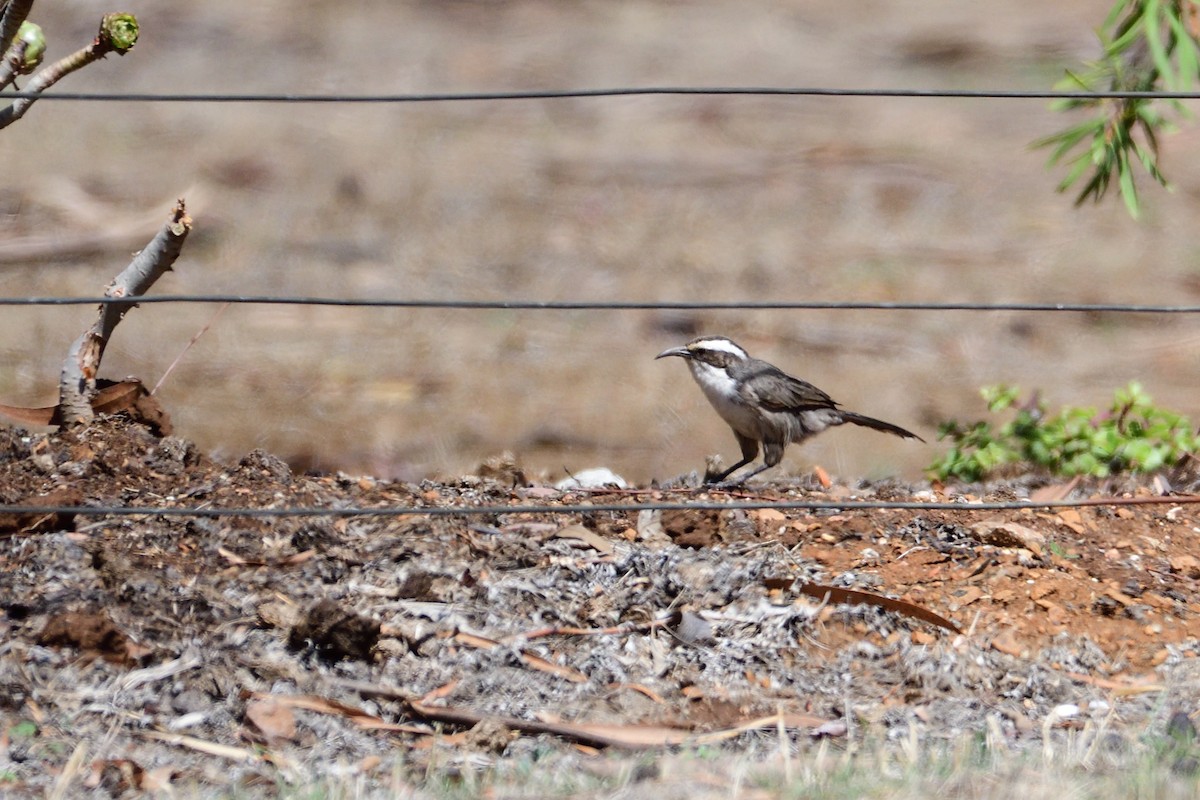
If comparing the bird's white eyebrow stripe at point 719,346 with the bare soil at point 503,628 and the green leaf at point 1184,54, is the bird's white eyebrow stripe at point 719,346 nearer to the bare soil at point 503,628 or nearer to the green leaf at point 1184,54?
the bare soil at point 503,628

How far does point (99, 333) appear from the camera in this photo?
17.2 ft

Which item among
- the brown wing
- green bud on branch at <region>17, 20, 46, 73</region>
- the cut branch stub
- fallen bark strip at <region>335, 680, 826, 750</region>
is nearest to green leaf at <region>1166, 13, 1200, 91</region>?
the brown wing

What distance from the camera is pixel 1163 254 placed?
8984 mm

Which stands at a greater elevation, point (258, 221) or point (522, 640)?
point (258, 221)

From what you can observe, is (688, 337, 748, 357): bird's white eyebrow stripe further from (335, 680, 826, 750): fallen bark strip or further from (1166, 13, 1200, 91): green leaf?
(335, 680, 826, 750): fallen bark strip

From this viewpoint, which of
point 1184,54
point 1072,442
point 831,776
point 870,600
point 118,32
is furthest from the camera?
point 1072,442

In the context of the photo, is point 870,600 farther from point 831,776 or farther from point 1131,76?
point 1131,76

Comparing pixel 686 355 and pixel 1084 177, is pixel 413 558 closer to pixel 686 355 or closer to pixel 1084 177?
pixel 686 355

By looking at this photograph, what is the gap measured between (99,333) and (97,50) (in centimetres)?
106

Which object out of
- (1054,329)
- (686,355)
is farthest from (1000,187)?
(686,355)

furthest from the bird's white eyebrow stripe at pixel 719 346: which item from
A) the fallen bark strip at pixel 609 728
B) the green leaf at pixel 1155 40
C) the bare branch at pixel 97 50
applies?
the bare branch at pixel 97 50

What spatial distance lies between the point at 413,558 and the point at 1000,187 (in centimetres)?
568

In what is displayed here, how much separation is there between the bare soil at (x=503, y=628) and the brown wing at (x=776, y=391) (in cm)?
120

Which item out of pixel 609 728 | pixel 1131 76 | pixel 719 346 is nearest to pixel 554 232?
pixel 719 346
